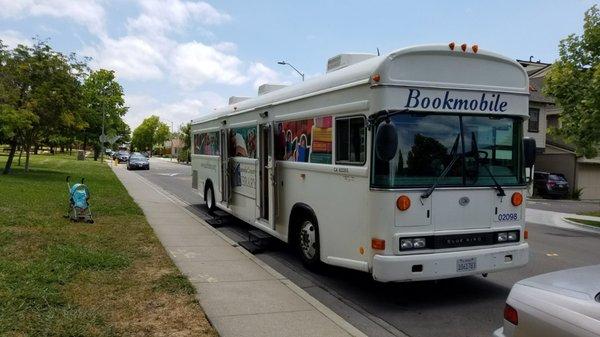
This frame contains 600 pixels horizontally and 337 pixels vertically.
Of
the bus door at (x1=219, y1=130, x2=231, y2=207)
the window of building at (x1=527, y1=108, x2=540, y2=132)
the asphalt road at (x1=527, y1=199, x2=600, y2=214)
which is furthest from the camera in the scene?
the window of building at (x1=527, y1=108, x2=540, y2=132)

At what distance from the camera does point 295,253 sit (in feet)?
31.0

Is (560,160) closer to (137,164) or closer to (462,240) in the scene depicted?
(462,240)

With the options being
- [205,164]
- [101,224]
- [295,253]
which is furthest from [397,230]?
[205,164]

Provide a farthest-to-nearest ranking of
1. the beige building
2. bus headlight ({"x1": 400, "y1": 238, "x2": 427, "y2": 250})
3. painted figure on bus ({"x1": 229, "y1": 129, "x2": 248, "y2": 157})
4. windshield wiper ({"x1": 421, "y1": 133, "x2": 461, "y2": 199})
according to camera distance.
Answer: the beige building, painted figure on bus ({"x1": 229, "y1": 129, "x2": 248, "y2": 157}), windshield wiper ({"x1": 421, "y1": 133, "x2": 461, "y2": 199}), bus headlight ({"x1": 400, "y1": 238, "x2": 427, "y2": 250})

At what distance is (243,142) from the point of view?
1093 cm

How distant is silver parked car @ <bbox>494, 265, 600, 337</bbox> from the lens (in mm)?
3064

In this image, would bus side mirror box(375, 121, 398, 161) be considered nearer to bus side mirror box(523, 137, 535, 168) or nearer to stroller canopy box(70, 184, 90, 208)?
bus side mirror box(523, 137, 535, 168)

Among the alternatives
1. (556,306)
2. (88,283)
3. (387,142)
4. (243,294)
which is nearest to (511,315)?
(556,306)

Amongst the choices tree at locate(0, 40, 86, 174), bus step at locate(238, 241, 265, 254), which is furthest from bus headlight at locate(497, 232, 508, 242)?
tree at locate(0, 40, 86, 174)

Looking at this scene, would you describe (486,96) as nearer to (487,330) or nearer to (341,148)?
(341,148)

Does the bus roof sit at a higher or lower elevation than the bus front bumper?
higher

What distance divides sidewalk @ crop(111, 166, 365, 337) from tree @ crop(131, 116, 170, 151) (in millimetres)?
116943

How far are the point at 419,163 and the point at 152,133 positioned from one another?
412 ft

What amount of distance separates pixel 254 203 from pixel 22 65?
18.2 meters
